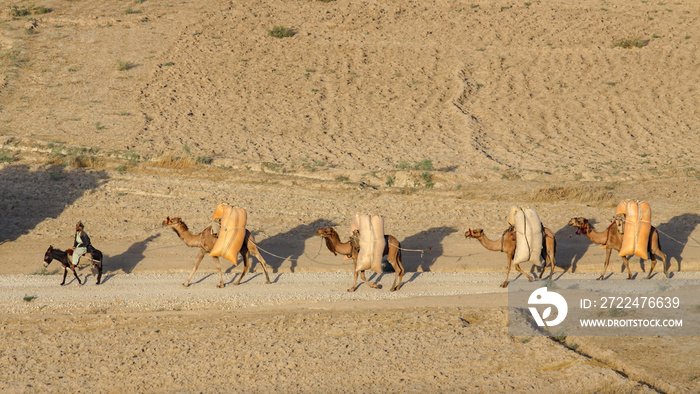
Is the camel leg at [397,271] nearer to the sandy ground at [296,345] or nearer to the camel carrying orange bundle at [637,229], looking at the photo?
the sandy ground at [296,345]

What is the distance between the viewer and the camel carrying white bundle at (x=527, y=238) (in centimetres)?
1358

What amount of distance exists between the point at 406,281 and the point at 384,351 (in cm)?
371

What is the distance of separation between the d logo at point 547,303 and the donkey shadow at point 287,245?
5.31 meters

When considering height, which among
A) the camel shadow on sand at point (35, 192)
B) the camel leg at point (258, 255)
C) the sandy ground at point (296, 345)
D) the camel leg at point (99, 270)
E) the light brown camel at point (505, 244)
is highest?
the camel shadow on sand at point (35, 192)

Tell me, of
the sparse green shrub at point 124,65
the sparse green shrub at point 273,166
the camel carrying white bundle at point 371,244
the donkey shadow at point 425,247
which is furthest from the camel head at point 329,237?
the sparse green shrub at point 124,65

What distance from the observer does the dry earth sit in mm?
10461

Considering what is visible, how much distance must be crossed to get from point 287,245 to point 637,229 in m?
7.92

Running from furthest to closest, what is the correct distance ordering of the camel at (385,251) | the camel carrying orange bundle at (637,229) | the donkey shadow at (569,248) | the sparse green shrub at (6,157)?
the sparse green shrub at (6,157)
the donkey shadow at (569,248)
the camel carrying orange bundle at (637,229)
the camel at (385,251)

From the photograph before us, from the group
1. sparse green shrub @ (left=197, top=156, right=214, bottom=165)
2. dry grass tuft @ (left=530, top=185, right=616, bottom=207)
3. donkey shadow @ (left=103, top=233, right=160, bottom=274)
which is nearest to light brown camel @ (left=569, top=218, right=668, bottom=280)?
dry grass tuft @ (left=530, top=185, right=616, bottom=207)

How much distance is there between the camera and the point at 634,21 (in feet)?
117

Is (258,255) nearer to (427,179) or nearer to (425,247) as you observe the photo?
(425,247)

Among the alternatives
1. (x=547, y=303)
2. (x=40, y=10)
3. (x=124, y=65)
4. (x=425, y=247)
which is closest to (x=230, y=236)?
(x=425, y=247)

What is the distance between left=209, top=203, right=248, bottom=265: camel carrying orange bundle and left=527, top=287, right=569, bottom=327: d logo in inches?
232

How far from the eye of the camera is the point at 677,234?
16688mm
